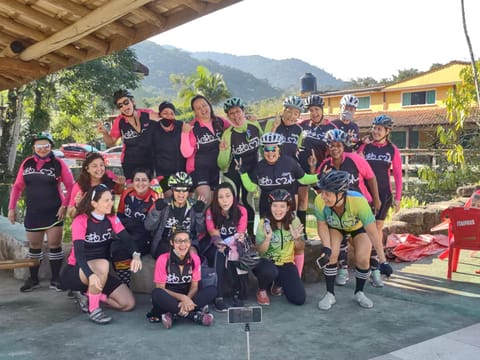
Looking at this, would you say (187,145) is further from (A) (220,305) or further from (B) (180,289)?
(A) (220,305)

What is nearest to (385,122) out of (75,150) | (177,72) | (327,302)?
(327,302)

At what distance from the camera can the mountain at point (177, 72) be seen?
140 m

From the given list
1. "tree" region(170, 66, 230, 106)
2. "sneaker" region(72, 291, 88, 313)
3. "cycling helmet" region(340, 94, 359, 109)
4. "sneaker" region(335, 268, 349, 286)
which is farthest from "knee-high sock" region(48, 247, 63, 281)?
"tree" region(170, 66, 230, 106)

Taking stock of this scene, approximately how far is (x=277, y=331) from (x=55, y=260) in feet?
9.25

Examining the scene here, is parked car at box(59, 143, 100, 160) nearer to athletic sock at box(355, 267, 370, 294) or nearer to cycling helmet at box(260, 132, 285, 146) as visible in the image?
cycling helmet at box(260, 132, 285, 146)

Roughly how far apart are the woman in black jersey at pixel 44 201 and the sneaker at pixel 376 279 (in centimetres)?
357

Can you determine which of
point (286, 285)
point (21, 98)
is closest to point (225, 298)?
point (286, 285)

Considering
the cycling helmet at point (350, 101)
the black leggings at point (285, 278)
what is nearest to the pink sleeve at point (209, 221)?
the black leggings at point (285, 278)

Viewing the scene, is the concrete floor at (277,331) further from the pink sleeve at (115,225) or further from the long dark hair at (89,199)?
the long dark hair at (89,199)

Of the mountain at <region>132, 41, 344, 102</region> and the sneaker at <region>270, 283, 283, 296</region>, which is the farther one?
the mountain at <region>132, 41, 344, 102</region>

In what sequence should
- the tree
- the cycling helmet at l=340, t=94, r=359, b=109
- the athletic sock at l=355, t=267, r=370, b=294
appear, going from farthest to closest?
the tree < the cycling helmet at l=340, t=94, r=359, b=109 < the athletic sock at l=355, t=267, r=370, b=294

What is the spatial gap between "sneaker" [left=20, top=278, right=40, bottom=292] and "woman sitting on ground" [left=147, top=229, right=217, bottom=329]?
184cm

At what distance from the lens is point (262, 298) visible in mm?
4922

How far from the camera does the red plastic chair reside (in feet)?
18.2
